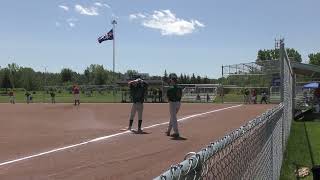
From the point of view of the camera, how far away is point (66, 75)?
188 m

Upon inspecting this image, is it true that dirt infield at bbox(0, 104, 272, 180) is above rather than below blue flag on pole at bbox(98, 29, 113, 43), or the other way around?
below

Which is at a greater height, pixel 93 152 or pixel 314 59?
pixel 314 59

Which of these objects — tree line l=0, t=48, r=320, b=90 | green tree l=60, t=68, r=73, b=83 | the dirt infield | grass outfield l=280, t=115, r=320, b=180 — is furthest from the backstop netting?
green tree l=60, t=68, r=73, b=83

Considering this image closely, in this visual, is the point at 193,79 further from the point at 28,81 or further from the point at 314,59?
the point at 28,81

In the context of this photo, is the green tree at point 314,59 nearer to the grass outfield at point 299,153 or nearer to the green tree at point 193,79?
the green tree at point 193,79

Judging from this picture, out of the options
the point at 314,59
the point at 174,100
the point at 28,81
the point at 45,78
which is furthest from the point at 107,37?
the point at 45,78

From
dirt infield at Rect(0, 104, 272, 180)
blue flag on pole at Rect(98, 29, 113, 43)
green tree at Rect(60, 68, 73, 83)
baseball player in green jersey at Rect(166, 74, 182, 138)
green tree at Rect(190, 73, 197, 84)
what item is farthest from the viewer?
green tree at Rect(60, 68, 73, 83)

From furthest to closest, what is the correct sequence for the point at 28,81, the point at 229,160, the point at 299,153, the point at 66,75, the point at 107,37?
the point at 66,75 → the point at 28,81 → the point at 107,37 → the point at 299,153 → the point at 229,160

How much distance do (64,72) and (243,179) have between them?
184637 millimetres

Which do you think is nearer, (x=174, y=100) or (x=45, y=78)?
(x=174, y=100)

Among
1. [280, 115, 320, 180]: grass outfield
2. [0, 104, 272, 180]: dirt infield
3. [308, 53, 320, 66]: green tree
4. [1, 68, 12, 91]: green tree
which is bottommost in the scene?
[280, 115, 320, 180]: grass outfield

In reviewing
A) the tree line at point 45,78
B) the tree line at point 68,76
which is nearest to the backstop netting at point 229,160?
the tree line at point 68,76

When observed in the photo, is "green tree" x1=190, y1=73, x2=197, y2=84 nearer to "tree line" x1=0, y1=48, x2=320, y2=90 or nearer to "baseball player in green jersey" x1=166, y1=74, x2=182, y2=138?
"tree line" x1=0, y1=48, x2=320, y2=90

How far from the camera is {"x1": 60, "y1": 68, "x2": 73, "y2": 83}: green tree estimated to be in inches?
7357
